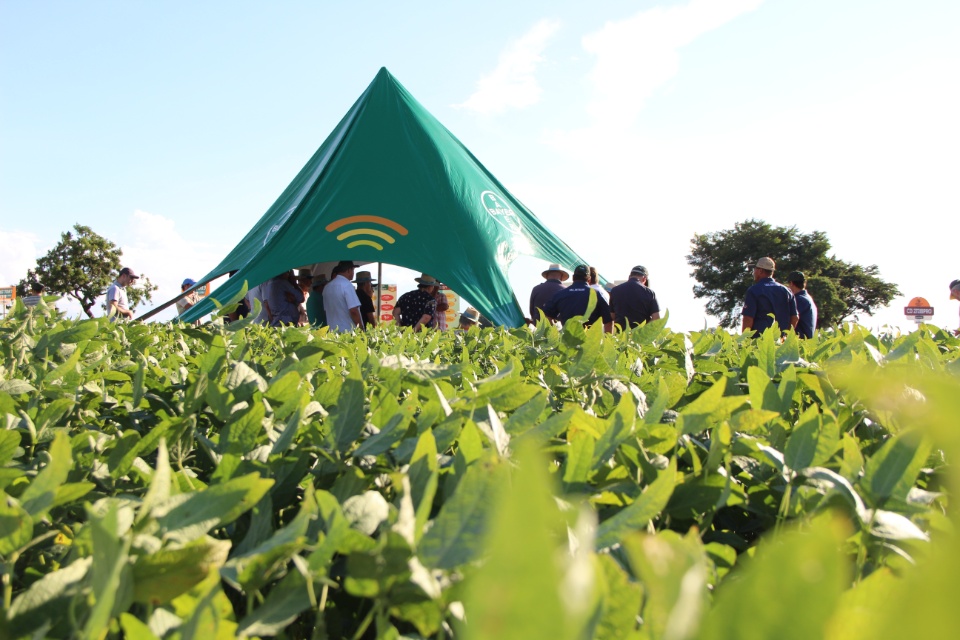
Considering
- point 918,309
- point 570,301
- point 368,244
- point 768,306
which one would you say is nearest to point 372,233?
point 368,244

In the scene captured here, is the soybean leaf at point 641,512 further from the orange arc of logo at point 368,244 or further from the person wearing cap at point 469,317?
the orange arc of logo at point 368,244

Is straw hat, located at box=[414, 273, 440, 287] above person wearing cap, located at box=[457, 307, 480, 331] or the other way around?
above

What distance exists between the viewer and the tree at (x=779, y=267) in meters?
47.4

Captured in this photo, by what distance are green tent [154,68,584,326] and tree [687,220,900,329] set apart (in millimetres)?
38991

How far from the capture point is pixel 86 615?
0.57 metres

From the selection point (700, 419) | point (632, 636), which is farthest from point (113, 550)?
point (700, 419)

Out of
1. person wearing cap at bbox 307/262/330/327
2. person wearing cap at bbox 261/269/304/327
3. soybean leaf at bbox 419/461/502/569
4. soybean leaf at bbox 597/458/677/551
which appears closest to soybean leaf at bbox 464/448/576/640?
soybean leaf at bbox 419/461/502/569

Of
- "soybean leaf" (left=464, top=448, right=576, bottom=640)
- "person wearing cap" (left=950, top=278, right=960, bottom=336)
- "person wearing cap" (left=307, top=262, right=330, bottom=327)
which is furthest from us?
"person wearing cap" (left=307, top=262, right=330, bottom=327)

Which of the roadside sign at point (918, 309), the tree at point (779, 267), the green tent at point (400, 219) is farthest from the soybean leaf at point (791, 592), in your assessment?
the tree at point (779, 267)

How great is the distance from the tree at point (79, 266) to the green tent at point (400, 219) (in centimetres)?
3970

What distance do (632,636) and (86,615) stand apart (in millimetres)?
423

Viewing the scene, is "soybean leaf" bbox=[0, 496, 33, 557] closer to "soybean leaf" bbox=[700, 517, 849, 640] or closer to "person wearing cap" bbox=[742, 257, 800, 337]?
"soybean leaf" bbox=[700, 517, 849, 640]

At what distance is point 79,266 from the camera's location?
46219mm

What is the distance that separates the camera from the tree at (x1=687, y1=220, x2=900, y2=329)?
4741cm
